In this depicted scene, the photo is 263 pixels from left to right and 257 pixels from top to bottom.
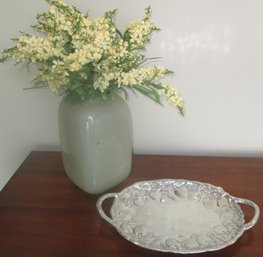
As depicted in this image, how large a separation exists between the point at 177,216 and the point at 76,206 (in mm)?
257

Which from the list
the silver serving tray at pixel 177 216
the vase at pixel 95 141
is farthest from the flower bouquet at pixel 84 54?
the silver serving tray at pixel 177 216

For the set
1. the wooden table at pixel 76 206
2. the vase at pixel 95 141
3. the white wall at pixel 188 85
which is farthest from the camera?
the white wall at pixel 188 85

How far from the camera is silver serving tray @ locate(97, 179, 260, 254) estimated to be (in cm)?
71

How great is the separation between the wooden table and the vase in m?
0.06

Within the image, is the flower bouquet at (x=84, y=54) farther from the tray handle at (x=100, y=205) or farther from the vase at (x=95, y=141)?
the tray handle at (x=100, y=205)

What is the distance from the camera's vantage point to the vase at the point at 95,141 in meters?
0.81

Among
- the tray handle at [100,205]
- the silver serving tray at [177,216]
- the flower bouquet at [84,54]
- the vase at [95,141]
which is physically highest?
the flower bouquet at [84,54]

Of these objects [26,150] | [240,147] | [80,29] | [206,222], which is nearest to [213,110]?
[240,147]

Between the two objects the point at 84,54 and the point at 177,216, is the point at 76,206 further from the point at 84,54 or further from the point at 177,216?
the point at 84,54

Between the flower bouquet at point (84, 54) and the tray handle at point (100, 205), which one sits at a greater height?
the flower bouquet at point (84, 54)

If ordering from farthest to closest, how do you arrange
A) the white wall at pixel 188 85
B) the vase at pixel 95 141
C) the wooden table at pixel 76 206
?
the white wall at pixel 188 85 < the vase at pixel 95 141 < the wooden table at pixel 76 206

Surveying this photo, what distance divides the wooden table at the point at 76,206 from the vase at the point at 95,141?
2.2 inches

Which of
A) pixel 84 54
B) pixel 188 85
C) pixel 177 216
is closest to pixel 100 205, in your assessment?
pixel 177 216

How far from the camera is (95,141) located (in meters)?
0.82
